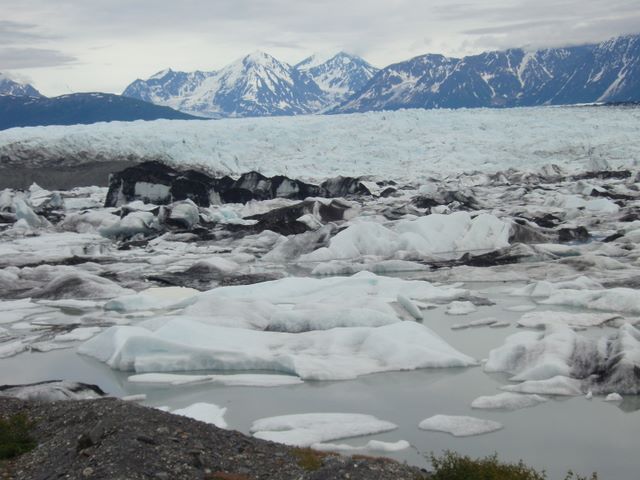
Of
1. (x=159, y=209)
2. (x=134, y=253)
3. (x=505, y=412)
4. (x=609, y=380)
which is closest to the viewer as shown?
(x=505, y=412)

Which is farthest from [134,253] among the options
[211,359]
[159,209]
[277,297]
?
[211,359]

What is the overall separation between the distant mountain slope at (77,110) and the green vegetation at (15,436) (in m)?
145

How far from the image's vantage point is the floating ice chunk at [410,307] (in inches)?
440

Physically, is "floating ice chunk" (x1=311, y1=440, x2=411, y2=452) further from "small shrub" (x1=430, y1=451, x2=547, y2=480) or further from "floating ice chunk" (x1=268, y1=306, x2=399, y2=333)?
"floating ice chunk" (x1=268, y1=306, x2=399, y2=333)

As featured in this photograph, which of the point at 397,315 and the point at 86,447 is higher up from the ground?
the point at 86,447

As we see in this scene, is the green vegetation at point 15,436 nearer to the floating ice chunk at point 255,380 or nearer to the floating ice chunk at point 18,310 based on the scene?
the floating ice chunk at point 255,380

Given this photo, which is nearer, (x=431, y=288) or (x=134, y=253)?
(x=431, y=288)

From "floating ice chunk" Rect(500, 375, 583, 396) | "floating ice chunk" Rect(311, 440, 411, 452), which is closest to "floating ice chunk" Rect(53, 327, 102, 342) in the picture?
"floating ice chunk" Rect(311, 440, 411, 452)

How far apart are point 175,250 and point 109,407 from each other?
527 inches

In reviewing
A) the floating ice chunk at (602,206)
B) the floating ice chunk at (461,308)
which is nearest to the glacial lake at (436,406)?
the floating ice chunk at (461,308)

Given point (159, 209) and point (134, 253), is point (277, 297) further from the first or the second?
point (159, 209)

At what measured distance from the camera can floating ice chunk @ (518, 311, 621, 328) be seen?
10.2 meters

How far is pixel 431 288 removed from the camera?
42.7 feet

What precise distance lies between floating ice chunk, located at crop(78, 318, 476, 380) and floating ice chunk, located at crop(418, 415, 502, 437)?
1.68 metres
